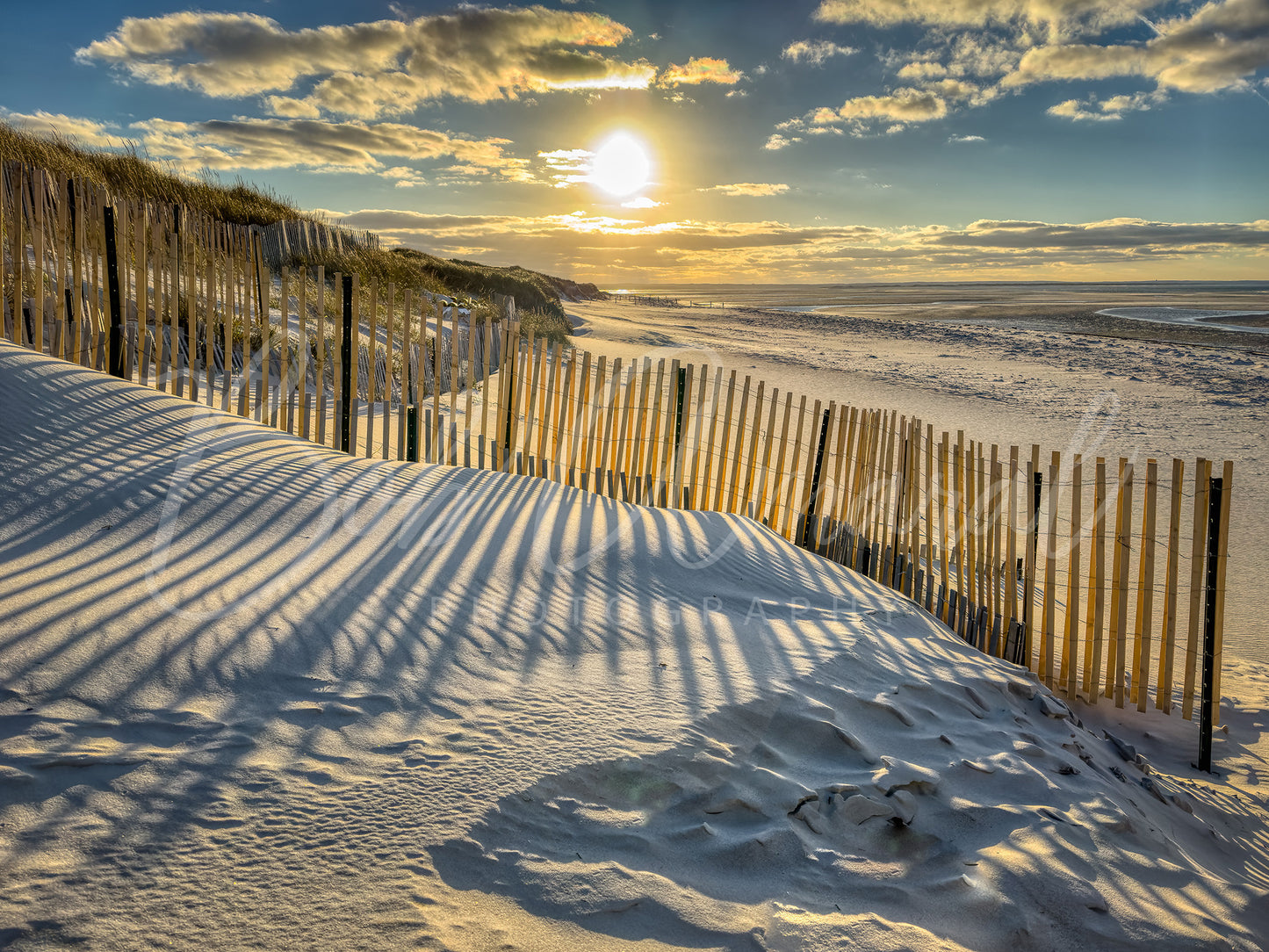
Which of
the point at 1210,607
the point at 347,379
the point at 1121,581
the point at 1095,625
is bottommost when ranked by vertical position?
the point at 1095,625

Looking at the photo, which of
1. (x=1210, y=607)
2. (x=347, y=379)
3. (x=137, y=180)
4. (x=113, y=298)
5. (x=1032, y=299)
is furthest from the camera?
(x=1032, y=299)

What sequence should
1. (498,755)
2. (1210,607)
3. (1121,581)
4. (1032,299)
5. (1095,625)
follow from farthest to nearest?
(1032,299), (1095,625), (1121,581), (1210,607), (498,755)

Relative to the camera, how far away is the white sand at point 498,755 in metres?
1.94

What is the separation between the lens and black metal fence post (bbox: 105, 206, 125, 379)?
20.7ft

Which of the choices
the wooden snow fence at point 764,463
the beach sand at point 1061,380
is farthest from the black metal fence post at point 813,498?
the beach sand at point 1061,380

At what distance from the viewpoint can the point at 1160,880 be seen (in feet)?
8.09

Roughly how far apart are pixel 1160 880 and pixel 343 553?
12.5 feet

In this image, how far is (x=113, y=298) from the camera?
6359 millimetres

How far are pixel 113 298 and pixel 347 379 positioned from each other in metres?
2.02

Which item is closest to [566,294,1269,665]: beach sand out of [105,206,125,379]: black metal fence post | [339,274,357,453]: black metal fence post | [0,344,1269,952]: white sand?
[0,344,1269,952]: white sand

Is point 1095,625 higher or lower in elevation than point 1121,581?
lower

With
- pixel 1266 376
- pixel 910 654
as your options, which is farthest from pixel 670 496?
pixel 1266 376

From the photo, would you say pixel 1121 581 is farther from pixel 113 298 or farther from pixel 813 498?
pixel 113 298

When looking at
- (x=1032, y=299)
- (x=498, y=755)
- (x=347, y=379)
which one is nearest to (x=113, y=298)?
(x=347, y=379)
